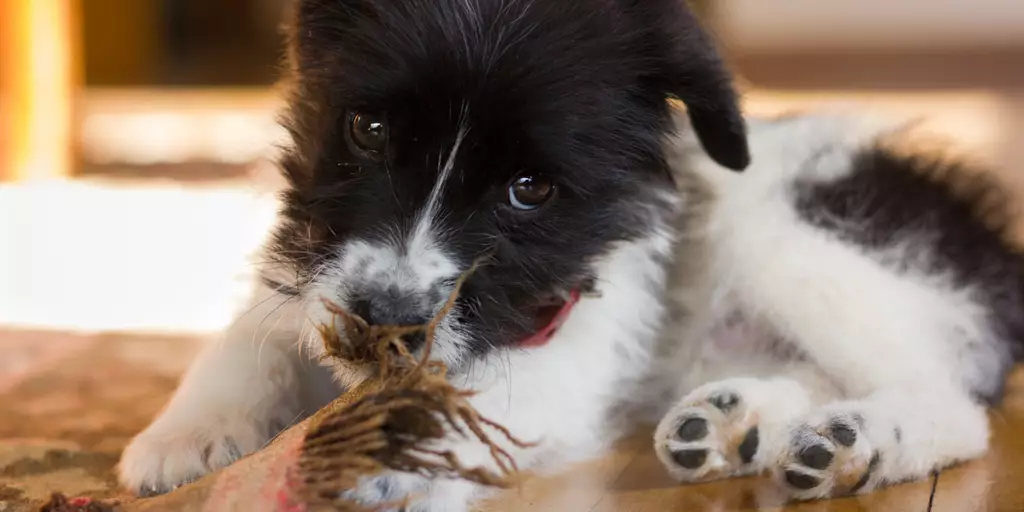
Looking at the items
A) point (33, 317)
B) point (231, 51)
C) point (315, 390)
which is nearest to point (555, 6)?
point (315, 390)

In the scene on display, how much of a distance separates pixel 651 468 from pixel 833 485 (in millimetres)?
387

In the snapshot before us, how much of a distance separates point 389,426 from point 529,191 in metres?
0.55

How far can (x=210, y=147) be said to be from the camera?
6.53m

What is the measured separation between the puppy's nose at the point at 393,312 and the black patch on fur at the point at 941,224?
134 cm

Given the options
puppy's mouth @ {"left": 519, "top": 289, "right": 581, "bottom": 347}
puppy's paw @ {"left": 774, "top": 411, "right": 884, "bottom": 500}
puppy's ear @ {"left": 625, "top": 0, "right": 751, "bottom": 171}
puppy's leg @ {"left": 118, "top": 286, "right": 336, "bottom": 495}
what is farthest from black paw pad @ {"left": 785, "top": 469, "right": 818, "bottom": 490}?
puppy's leg @ {"left": 118, "top": 286, "right": 336, "bottom": 495}

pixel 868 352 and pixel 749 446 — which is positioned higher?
pixel 868 352

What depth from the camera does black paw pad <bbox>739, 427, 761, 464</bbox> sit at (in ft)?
7.27

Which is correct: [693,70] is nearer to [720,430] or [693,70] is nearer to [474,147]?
[474,147]

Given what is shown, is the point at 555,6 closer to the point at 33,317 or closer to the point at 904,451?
the point at 904,451

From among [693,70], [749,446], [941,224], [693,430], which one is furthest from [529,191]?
[941,224]

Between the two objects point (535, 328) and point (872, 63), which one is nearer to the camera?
point (535, 328)

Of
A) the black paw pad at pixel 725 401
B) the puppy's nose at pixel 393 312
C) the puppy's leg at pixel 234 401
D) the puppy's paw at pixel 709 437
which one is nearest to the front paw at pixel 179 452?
the puppy's leg at pixel 234 401

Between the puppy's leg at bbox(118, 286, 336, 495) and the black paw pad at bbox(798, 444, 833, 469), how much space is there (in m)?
0.98

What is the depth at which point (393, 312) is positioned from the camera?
5.87 ft
